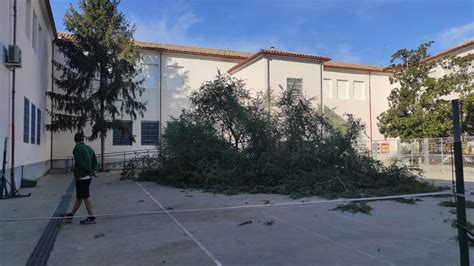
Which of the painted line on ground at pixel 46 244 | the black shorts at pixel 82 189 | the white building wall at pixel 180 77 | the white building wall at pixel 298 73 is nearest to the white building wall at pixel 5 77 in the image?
the painted line on ground at pixel 46 244

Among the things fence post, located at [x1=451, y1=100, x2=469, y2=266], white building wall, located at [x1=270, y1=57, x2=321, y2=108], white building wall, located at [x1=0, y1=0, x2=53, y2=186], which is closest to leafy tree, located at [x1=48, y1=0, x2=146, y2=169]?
white building wall, located at [x1=0, y1=0, x2=53, y2=186]

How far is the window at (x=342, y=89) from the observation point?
109ft

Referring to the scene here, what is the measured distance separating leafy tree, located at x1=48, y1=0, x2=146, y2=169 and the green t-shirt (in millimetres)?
15488

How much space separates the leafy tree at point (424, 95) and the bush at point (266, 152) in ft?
44.1

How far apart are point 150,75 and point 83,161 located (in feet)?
69.0

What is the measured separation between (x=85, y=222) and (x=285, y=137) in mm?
Result: 8531

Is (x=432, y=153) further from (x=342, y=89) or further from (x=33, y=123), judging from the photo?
(x=33, y=123)

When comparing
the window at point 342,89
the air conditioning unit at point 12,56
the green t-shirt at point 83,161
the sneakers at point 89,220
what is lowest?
the sneakers at point 89,220

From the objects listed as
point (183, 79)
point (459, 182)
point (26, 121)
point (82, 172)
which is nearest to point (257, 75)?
point (183, 79)

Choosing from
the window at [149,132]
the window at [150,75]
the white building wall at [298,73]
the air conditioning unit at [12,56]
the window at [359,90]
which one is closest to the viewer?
the air conditioning unit at [12,56]

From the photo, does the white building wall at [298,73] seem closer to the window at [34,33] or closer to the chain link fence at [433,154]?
the chain link fence at [433,154]

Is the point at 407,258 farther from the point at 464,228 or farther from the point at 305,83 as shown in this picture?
the point at 305,83

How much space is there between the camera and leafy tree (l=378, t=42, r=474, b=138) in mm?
25344

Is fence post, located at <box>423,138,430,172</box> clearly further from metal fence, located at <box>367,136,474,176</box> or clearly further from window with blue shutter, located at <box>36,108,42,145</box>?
window with blue shutter, located at <box>36,108,42,145</box>
